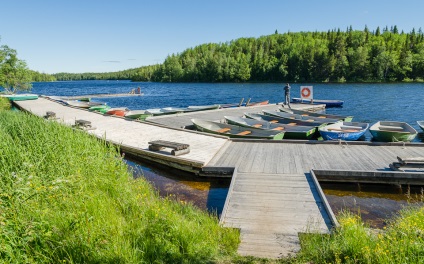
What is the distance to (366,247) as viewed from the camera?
3330 mm

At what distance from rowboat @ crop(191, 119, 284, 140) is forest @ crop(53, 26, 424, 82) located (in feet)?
232

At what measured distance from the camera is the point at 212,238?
13.9 ft

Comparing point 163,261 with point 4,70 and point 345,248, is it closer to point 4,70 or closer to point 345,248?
point 345,248

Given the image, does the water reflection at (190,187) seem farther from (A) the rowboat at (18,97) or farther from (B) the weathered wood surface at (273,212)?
(A) the rowboat at (18,97)

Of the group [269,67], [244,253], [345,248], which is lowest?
[244,253]

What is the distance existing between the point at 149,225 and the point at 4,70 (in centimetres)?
3715

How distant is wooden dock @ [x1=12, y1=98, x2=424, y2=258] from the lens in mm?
4914

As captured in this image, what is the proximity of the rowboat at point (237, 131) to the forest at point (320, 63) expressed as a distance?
70.9 metres

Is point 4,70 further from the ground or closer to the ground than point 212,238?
further from the ground

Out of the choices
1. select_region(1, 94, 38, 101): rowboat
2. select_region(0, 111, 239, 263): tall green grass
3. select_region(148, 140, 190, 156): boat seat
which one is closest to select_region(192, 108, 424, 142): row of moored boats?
select_region(148, 140, 190, 156): boat seat

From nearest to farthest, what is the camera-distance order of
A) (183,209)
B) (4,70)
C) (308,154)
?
(183,209)
(308,154)
(4,70)

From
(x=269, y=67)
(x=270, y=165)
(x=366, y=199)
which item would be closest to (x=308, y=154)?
(x=270, y=165)

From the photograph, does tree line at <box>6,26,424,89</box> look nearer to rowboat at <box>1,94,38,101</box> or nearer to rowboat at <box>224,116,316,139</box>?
rowboat at <box>1,94,38,101</box>

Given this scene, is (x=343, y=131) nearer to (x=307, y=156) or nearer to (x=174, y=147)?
(x=307, y=156)
